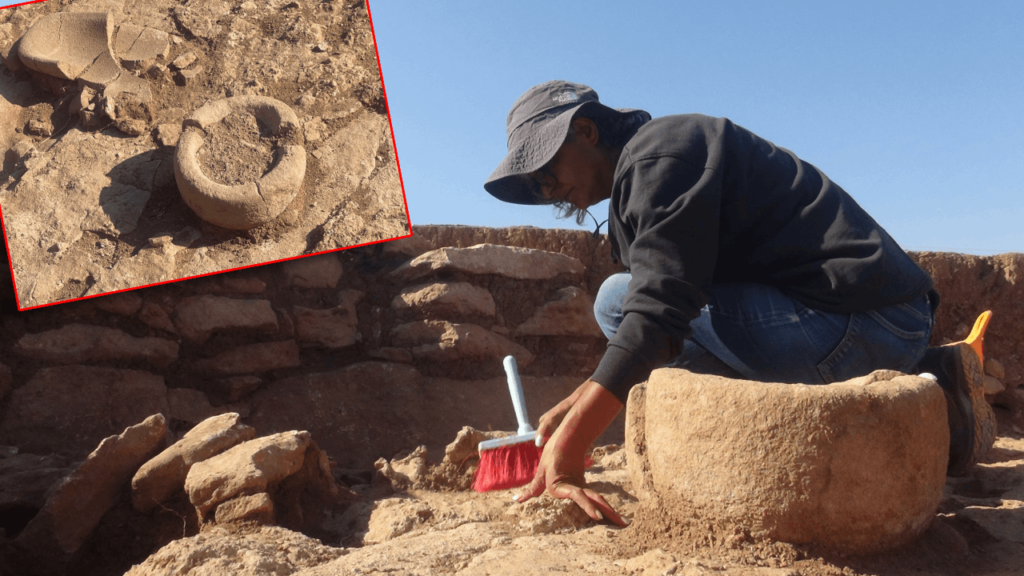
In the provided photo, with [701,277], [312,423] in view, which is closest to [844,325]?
[701,277]

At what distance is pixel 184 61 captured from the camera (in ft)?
10.6

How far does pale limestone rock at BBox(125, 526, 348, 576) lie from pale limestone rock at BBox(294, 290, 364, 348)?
146cm

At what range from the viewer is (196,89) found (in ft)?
10.4

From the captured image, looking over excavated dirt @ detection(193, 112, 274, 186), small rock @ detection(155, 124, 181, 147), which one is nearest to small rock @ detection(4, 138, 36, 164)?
small rock @ detection(155, 124, 181, 147)

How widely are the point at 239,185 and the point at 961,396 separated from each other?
8.72ft

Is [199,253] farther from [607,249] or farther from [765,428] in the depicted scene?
[765,428]

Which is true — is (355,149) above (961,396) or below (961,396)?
above

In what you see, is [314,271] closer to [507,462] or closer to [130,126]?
[130,126]

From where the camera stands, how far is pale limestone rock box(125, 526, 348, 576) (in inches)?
50.0

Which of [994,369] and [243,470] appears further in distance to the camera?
[994,369]

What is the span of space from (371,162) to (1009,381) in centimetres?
336

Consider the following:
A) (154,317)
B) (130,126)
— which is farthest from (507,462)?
(130,126)

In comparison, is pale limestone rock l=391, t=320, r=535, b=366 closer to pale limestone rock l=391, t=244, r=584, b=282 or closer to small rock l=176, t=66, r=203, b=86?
pale limestone rock l=391, t=244, r=584, b=282

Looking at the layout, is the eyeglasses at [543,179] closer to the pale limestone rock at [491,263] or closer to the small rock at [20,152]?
the pale limestone rock at [491,263]
